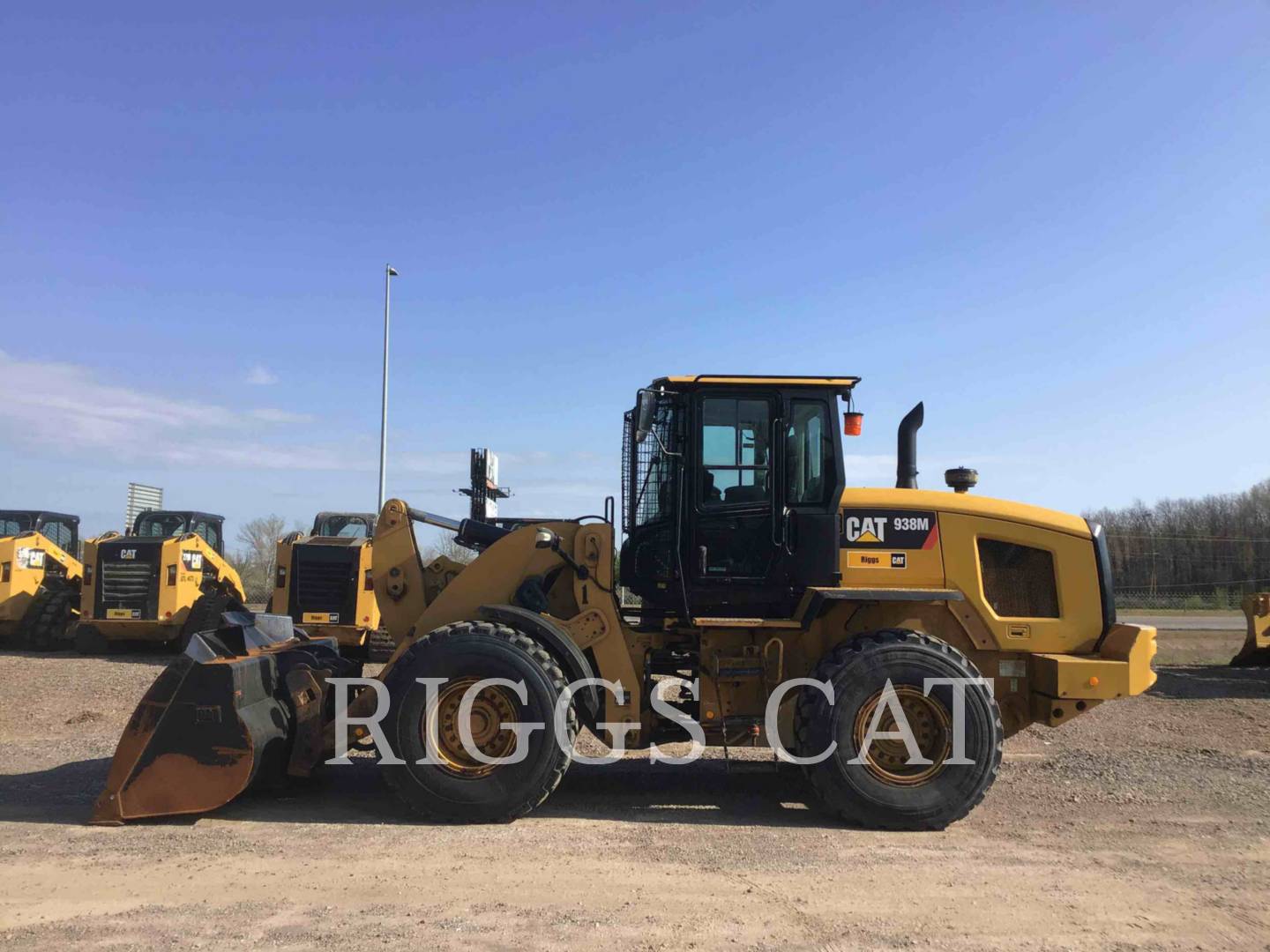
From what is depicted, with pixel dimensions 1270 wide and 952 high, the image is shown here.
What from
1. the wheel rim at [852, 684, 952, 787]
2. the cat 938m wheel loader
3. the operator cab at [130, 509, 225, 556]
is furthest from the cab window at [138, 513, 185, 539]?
the wheel rim at [852, 684, 952, 787]

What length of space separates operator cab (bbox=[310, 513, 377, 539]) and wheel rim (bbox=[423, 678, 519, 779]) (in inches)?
416

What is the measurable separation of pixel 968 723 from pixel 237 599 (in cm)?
1322

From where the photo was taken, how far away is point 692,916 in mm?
4305

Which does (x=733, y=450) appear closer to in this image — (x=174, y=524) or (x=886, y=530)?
(x=886, y=530)

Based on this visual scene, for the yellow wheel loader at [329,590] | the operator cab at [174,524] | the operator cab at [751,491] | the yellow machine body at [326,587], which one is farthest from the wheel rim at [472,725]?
the operator cab at [174,524]

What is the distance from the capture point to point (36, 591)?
53.6ft

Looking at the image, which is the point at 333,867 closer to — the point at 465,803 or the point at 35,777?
the point at 465,803

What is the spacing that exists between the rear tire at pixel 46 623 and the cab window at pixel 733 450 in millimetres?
14483

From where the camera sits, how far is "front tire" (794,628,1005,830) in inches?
231

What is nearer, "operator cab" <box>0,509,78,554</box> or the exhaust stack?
the exhaust stack

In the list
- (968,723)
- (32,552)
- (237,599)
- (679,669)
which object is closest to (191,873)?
(679,669)

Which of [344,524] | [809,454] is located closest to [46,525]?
[344,524]

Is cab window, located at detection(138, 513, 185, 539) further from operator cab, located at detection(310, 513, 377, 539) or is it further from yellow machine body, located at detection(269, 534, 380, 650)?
yellow machine body, located at detection(269, 534, 380, 650)

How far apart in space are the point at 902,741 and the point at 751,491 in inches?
75.4
